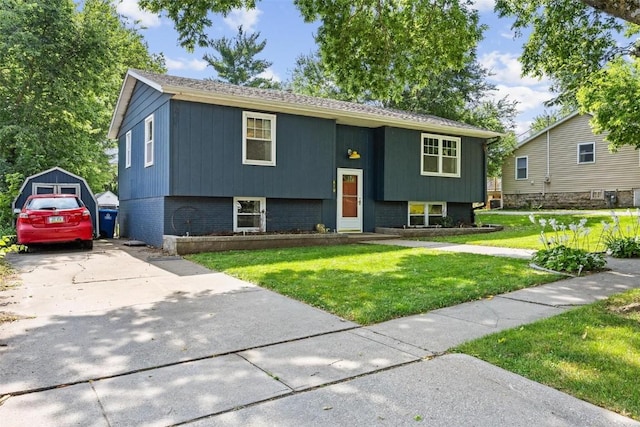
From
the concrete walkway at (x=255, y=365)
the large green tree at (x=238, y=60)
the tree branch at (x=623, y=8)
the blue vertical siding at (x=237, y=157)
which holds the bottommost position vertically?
the concrete walkway at (x=255, y=365)

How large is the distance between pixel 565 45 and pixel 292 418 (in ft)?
27.2

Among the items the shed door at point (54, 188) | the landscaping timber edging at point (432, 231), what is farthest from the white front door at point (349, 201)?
the shed door at point (54, 188)

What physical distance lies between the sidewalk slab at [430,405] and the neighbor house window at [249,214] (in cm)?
905

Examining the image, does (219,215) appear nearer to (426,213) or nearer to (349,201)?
(349,201)

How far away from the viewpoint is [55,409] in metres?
2.48

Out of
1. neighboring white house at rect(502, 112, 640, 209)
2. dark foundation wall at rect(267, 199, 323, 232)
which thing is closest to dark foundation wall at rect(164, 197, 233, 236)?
dark foundation wall at rect(267, 199, 323, 232)

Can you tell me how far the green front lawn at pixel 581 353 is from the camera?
8.74 feet

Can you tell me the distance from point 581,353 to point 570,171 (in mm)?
23786

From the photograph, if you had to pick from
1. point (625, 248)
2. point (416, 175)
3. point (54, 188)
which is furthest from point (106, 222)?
point (625, 248)

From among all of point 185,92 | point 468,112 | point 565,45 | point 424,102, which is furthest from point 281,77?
point 565,45

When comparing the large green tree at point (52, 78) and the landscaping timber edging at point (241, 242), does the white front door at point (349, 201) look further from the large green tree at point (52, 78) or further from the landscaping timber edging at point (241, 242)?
the large green tree at point (52, 78)

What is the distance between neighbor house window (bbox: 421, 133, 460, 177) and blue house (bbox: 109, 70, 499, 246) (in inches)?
1.5

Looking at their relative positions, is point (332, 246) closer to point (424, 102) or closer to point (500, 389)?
point (500, 389)

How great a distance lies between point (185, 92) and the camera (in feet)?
33.0
